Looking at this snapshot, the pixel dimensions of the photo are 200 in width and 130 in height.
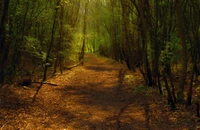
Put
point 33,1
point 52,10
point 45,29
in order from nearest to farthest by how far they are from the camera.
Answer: point 33,1 < point 52,10 < point 45,29

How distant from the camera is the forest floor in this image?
7.34 meters

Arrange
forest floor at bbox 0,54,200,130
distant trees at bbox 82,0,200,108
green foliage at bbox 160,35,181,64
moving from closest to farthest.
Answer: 1. forest floor at bbox 0,54,200,130
2. distant trees at bbox 82,0,200,108
3. green foliage at bbox 160,35,181,64

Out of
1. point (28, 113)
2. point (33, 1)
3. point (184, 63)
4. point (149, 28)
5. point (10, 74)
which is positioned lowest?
point (28, 113)

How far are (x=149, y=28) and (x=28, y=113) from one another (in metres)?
7.43

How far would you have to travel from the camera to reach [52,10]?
1644cm

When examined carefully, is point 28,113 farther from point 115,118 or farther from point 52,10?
point 52,10

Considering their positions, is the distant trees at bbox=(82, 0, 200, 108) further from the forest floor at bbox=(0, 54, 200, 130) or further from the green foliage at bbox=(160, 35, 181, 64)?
the forest floor at bbox=(0, 54, 200, 130)

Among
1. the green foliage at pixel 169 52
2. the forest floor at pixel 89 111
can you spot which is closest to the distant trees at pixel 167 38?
the green foliage at pixel 169 52

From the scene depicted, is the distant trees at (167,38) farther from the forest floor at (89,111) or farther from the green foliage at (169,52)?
the forest floor at (89,111)

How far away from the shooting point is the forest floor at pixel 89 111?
7.34 meters

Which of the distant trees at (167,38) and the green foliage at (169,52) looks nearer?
the distant trees at (167,38)

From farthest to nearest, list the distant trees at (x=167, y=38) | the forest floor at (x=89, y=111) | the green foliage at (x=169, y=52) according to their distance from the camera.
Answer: the green foliage at (x=169, y=52), the distant trees at (x=167, y=38), the forest floor at (x=89, y=111)

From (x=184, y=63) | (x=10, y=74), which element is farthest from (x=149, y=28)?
(x=10, y=74)

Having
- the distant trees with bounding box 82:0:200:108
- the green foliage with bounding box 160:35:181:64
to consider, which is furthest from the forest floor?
the green foliage with bounding box 160:35:181:64
